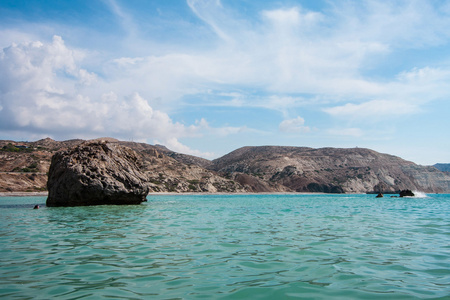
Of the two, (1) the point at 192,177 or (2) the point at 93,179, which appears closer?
(2) the point at 93,179

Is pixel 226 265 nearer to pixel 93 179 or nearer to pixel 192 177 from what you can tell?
pixel 93 179

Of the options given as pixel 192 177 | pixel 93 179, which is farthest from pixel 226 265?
pixel 192 177

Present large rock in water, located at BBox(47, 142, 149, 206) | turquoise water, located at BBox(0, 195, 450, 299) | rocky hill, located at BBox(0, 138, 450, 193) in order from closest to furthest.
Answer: turquoise water, located at BBox(0, 195, 450, 299)
large rock in water, located at BBox(47, 142, 149, 206)
rocky hill, located at BBox(0, 138, 450, 193)

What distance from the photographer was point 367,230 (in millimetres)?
15266

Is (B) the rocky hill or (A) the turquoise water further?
(B) the rocky hill

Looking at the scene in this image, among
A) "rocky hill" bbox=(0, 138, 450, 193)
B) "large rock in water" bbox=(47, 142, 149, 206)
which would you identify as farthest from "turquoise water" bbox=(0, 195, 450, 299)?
"rocky hill" bbox=(0, 138, 450, 193)

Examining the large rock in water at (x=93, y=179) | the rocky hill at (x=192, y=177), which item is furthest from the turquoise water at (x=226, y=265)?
the rocky hill at (x=192, y=177)

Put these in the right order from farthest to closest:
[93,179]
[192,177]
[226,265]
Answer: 1. [192,177]
2. [93,179]
3. [226,265]

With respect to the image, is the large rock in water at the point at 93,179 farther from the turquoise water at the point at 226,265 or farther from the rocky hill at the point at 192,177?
the turquoise water at the point at 226,265

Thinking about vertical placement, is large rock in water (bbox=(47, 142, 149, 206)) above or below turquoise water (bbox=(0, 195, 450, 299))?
above

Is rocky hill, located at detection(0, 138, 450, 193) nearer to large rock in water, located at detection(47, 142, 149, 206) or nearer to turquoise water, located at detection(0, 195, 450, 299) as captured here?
large rock in water, located at detection(47, 142, 149, 206)

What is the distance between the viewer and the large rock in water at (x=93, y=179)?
3534 cm

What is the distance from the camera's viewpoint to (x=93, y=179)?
35.7 m

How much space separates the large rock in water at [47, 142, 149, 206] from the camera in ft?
116
